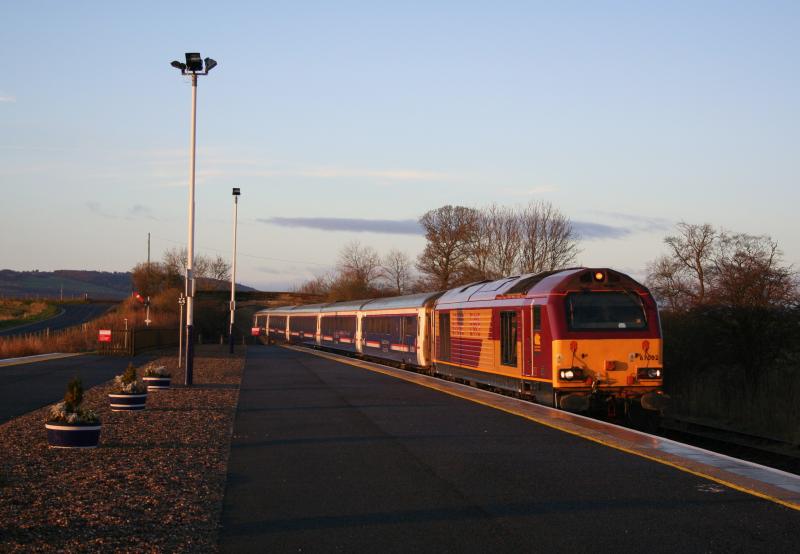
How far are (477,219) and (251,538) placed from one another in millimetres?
60272

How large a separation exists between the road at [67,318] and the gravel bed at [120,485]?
58.9 meters

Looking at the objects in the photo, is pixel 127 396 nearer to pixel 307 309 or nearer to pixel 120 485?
pixel 120 485

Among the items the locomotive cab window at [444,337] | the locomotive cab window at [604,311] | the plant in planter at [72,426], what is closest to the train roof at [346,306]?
the locomotive cab window at [444,337]

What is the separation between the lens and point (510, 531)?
288 inches

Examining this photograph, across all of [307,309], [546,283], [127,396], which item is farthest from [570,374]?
[307,309]

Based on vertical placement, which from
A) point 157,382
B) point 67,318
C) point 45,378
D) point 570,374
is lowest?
point 45,378

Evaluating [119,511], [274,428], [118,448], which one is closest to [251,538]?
[119,511]

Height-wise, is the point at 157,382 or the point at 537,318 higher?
the point at 537,318

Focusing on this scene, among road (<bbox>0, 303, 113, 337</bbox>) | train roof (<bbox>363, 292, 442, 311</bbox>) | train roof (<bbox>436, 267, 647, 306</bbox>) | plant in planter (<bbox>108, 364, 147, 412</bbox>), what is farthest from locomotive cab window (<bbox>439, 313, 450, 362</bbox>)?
road (<bbox>0, 303, 113, 337</bbox>)

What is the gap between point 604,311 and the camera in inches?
683

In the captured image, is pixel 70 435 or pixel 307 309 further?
pixel 307 309

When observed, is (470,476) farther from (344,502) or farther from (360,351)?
(360,351)

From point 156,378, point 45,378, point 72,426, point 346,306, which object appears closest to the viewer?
point 72,426

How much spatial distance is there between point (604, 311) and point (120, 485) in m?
10.6
